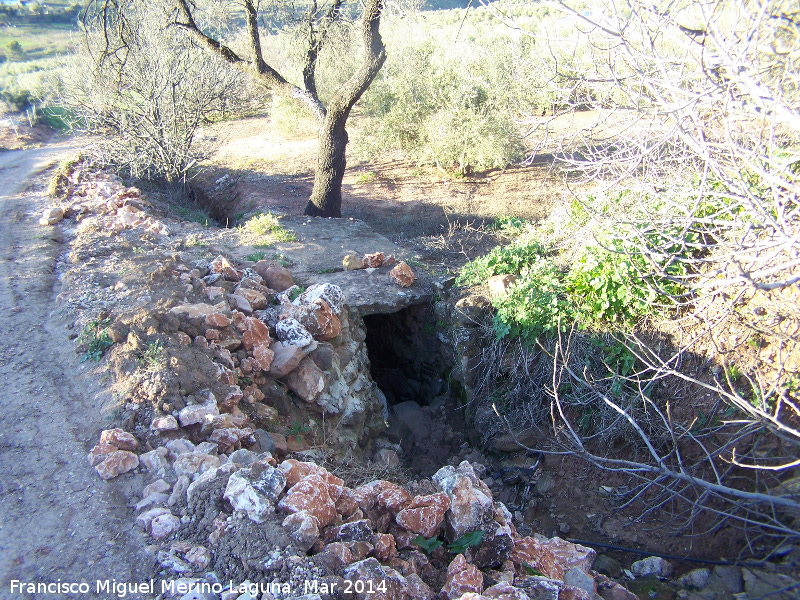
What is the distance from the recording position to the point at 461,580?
261cm

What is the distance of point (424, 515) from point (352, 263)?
3.88 m

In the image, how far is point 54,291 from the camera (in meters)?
5.18

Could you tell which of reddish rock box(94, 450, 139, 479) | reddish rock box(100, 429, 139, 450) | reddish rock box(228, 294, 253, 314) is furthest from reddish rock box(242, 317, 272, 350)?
reddish rock box(94, 450, 139, 479)

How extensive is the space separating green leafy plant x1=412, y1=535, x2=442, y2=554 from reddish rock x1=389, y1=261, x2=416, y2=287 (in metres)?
3.49

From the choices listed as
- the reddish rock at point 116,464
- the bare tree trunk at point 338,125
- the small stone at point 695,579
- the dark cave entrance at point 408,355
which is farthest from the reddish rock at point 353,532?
the bare tree trunk at point 338,125

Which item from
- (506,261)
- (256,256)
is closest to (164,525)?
(256,256)

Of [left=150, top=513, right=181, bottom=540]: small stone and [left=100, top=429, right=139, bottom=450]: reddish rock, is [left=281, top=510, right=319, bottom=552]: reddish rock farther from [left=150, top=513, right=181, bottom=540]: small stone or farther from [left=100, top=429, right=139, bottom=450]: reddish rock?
[left=100, top=429, right=139, bottom=450]: reddish rock

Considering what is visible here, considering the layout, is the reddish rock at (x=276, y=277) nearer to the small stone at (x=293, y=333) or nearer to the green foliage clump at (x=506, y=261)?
the small stone at (x=293, y=333)

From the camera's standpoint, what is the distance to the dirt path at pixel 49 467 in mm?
2574

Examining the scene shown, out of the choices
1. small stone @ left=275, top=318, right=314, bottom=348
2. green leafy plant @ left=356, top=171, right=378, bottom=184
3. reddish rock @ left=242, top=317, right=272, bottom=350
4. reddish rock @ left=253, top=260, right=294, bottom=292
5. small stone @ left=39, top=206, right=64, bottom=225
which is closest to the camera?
reddish rock @ left=242, top=317, right=272, bottom=350

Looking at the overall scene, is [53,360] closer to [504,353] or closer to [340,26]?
[504,353]

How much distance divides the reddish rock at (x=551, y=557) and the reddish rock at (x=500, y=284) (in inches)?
106

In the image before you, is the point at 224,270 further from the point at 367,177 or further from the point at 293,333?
the point at 367,177

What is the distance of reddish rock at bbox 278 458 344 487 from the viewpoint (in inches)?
119
